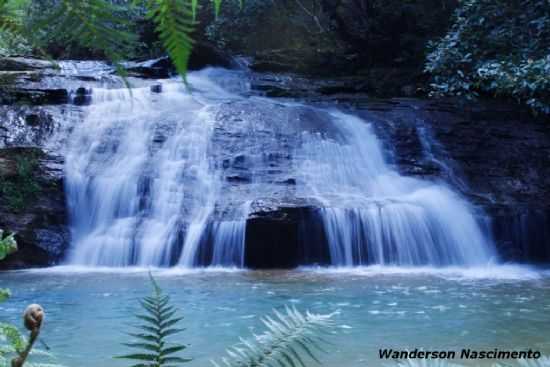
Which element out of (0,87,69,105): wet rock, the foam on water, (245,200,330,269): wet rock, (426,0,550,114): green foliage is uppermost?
(426,0,550,114): green foliage

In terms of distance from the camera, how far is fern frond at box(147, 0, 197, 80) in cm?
41

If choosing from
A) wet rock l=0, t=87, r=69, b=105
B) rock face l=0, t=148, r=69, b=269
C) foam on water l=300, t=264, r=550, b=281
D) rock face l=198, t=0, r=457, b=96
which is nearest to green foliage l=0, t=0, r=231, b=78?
foam on water l=300, t=264, r=550, b=281

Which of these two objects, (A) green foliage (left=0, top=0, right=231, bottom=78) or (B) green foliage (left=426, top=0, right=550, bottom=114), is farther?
(B) green foliage (left=426, top=0, right=550, bottom=114)

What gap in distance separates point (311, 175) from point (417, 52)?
879 centimetres

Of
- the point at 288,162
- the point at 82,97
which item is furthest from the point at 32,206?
the point at 288,162

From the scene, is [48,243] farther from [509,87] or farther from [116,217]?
[509,87]

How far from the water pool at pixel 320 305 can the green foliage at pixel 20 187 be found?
1706 mm

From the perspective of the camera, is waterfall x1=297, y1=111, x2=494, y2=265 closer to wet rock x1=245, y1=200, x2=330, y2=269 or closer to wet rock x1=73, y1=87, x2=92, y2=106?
wet rock x1=245, y1=200, x2=330, y2=269

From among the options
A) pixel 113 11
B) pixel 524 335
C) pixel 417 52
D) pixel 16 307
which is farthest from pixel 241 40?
pixel 113 11

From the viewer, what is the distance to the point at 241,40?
2103 centimetres

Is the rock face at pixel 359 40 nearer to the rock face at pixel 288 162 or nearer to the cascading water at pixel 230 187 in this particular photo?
the rock face at pixel 288 162

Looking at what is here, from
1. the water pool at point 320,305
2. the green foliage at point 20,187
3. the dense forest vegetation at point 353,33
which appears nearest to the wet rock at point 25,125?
the green foliage at point 20,187

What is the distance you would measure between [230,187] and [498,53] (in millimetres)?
7981

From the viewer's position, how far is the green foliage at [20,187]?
10117 mm
